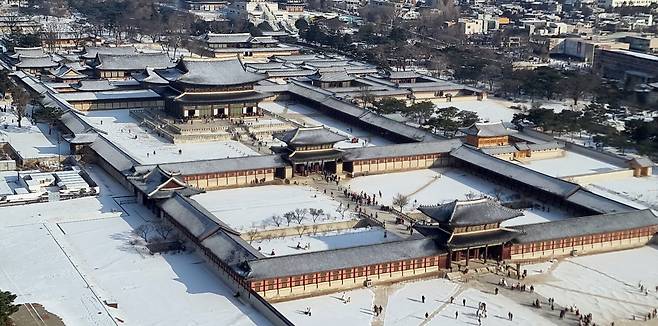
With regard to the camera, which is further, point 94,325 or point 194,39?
point 194,39

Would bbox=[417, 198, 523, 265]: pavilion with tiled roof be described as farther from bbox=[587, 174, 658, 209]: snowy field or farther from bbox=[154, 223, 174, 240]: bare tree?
bbox=[587, 174, 658, 209]: snowy field

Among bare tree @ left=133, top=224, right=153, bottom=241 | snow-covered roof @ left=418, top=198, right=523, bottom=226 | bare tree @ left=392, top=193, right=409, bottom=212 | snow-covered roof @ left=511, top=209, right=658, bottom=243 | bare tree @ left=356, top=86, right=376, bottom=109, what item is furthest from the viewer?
bare tree @ left=356, top=86, right=376, bottom=109

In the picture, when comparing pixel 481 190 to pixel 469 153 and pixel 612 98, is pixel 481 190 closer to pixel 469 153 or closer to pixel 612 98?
pixel 469 153

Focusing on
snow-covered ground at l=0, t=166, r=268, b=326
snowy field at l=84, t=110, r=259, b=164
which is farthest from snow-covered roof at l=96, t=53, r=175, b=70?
snow-covered ground at l=0, t=166, r=268, b=326

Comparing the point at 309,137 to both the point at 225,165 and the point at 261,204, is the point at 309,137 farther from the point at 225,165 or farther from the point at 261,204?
the point at 261,204

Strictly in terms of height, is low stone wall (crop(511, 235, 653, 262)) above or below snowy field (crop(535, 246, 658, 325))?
above

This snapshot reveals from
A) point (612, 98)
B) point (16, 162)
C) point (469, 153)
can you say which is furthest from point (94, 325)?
point (612, 98)
